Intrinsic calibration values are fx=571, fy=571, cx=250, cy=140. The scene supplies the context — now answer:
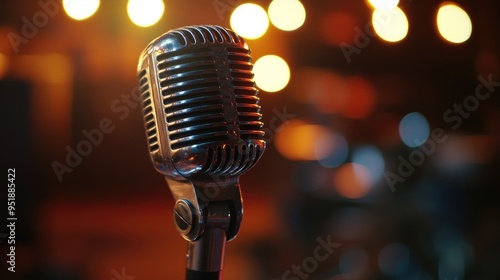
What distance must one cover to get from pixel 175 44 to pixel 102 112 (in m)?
2.94

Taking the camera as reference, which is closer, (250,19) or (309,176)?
(250,19)

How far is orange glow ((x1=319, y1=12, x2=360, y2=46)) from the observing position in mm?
5105

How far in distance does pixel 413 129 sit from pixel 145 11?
3548 millimetres

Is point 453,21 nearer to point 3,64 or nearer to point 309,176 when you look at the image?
point 309,176

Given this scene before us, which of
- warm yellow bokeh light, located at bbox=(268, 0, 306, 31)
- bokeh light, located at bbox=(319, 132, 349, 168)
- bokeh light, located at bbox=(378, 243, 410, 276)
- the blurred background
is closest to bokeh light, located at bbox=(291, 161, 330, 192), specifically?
the blurred background

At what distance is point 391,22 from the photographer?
3.72 meters

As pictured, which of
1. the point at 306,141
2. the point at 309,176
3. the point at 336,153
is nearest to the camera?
the point at 309,176

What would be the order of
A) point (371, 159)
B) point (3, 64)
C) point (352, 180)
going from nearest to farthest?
point (3, 64), point (371, 159), point (352, 180)

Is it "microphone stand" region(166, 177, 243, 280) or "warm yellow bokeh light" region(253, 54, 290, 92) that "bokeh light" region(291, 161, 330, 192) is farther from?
"microphone stand" region(166, 177, 243, 280)

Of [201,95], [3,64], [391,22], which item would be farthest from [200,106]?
[391,22]

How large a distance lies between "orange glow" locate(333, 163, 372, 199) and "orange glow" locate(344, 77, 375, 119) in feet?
1.85

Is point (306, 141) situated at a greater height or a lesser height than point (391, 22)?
lesser

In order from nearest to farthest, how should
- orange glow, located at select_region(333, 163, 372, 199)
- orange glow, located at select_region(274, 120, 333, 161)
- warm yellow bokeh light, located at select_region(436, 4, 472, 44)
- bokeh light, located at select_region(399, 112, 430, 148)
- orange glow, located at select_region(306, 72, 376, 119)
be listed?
1. warm yellow bokeh light, located at select_region(436, 4, 472, 44)
2. bokeh light, located at select_region(399, 112, 430, 148)
3. orange glow, located at select_region(306, 72, 376, 119)
4. orange glow, located at select_region(333, 163, 372, 199)
5. orange glow, located at select_region(274, 120, 333, 161)

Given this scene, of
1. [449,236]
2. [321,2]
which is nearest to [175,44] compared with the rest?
[449,236]
